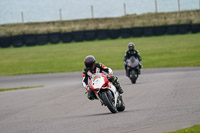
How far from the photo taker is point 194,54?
32844 millimetres

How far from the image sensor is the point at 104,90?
32.2ft

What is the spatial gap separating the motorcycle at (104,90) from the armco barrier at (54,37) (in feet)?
110

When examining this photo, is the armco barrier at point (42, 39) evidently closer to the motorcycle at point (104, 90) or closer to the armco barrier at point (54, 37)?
the armco barrier at point (54, 37)

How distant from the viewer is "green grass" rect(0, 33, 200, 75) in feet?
101

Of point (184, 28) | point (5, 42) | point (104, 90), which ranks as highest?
point (104, 90)

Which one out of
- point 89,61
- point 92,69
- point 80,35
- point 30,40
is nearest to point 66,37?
point 80,35

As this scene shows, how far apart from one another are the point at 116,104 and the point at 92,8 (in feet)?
128

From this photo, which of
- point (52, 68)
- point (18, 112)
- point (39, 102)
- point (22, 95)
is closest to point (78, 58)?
point (52, 68)

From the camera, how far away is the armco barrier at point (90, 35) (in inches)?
1689

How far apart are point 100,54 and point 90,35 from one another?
248 inches

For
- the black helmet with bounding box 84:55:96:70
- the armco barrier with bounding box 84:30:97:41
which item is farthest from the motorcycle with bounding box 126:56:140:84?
the armco barrier with bounding box 84:30:97:41

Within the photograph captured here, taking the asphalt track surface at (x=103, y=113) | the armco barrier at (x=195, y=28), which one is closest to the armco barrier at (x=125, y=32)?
the armco barrier at (x=195, y=28)

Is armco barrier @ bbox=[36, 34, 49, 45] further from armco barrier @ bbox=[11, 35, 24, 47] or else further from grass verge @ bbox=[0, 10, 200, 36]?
grass verge @ bbox=[0, 10, 200, 36]

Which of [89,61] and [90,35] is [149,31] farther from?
[89,61]
